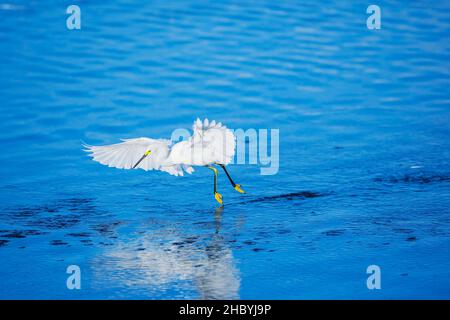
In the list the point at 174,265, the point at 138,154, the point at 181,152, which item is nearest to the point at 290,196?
the point at 181,152

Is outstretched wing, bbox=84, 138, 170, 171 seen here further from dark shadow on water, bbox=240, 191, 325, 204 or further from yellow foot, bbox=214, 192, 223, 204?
dark shadow on water, bbox=240, 191, 325, 204

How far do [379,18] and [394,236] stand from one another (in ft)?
31.3

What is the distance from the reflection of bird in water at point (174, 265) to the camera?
687 centimetres

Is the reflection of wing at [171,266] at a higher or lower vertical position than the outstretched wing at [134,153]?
lower

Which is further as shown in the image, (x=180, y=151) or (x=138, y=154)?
(x=138, y=154)

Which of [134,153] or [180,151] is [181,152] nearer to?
[180,151]

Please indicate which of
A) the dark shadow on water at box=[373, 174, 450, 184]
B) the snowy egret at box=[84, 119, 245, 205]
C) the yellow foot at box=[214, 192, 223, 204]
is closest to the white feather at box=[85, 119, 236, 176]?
the snowy egret at box=[84, 119, 245, 205]

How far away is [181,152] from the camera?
28.3 feet

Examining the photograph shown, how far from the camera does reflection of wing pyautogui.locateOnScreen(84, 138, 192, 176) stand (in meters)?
8.88

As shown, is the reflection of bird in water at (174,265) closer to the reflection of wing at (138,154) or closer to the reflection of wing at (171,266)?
the reflection of wing at (171,266)

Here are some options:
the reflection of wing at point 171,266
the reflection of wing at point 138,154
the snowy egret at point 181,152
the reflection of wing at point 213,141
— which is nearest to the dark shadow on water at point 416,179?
the snowy egret at point 181,152

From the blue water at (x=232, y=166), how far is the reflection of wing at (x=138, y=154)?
1.10 feet

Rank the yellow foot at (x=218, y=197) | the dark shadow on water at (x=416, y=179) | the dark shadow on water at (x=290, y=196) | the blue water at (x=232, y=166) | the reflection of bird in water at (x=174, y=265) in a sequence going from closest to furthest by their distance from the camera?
1. the reflection of bird in water at (x=174, y=265)
2. the blue water at (x=232, y=166)
3. the yellow foot at (x=218, y=197)
4. the dark shadow on water at (x=290, y=196)
5. the dark shadow on water at (x=416, y=179)

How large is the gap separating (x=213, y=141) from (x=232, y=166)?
4.82 feet
